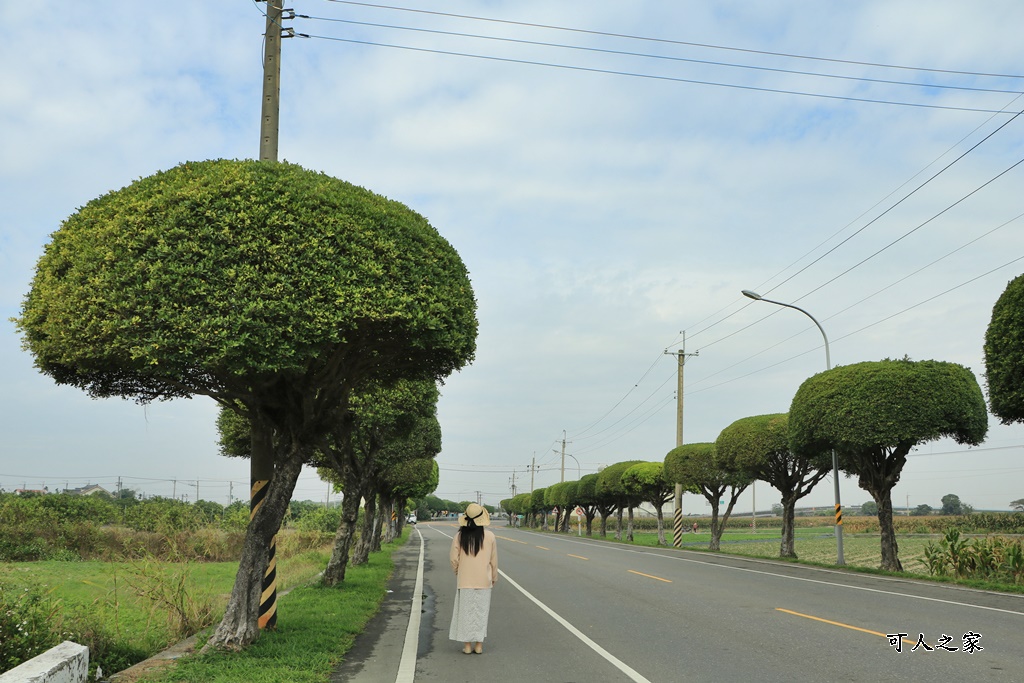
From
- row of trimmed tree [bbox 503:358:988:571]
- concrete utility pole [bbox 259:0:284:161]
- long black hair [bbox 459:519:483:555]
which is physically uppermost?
concrete utility pole [bbox 259:0:284:161]

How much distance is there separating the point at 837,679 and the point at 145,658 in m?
7.21

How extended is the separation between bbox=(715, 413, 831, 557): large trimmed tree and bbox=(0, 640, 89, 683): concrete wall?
2911 centimetres

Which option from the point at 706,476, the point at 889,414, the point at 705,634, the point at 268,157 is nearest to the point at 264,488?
the point at 268,157

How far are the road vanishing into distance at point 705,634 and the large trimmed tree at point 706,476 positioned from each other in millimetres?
20765

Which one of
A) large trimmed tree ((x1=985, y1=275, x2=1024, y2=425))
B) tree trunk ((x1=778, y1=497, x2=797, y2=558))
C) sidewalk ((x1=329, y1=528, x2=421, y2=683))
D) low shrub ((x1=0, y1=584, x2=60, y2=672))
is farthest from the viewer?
tree trunk ((x1=778, y1=497, x2=797, y2=558))

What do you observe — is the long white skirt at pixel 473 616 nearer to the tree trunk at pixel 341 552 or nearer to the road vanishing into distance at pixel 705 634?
the road vanishing into distance at pixel 705 634

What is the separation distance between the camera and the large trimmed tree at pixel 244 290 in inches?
309

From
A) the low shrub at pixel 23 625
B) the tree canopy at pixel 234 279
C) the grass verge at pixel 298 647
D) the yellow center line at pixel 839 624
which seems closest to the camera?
the low shrub at pixel 23 625

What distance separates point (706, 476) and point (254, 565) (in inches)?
1347

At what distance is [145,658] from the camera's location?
353 inches

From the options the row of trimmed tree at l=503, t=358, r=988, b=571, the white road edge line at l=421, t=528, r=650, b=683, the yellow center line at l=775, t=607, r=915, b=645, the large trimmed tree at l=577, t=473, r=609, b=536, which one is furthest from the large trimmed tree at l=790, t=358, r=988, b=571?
the large trimmed tree at l=577, t=473, r=609, b=536

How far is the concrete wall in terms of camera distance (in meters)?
5.19

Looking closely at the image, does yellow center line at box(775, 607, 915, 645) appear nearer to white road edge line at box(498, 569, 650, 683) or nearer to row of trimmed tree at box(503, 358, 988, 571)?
white road edge line at box(498, 569, 650, 683)

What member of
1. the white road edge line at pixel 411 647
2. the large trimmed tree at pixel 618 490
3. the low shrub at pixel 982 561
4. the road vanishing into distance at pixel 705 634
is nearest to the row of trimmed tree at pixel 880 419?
the low shrub at pixel 982 561
